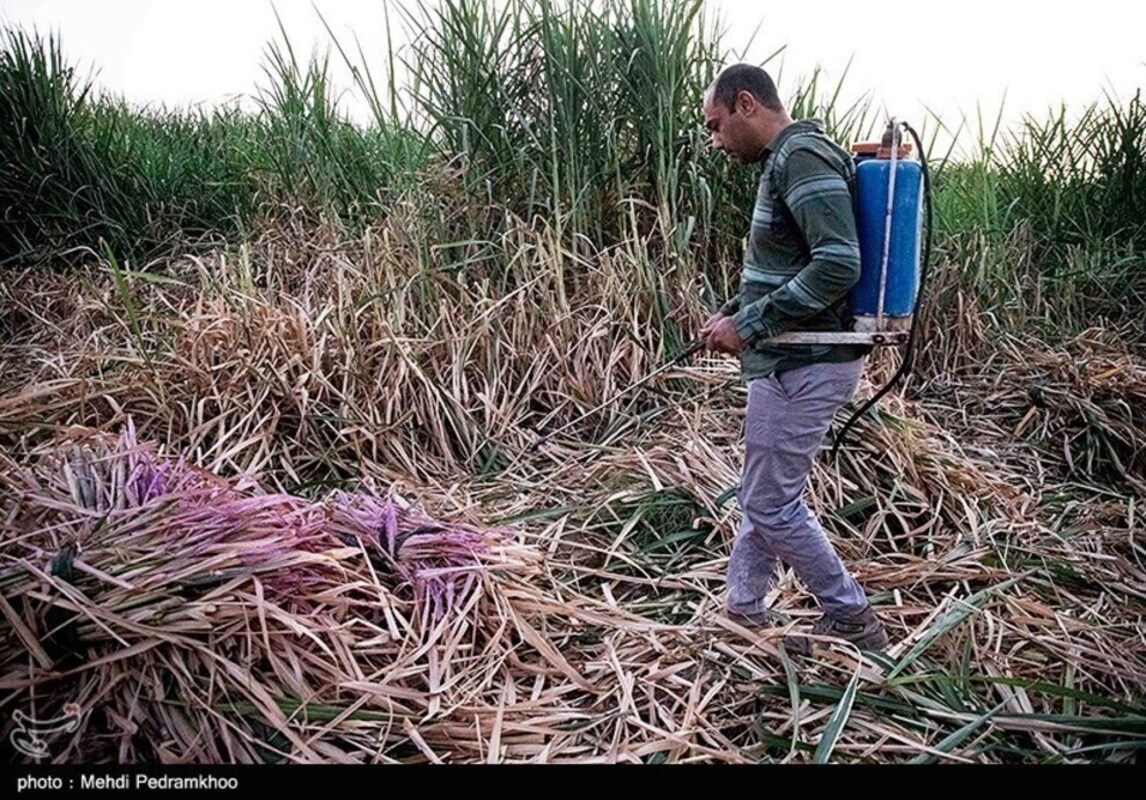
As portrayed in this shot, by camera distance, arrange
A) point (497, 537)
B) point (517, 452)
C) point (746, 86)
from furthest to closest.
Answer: point (517, 452)
point (497, 537)
point (746, 86)

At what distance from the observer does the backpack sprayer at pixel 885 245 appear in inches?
74.5

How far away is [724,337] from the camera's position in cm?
204

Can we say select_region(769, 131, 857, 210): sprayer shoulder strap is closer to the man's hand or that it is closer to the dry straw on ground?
the man's hand

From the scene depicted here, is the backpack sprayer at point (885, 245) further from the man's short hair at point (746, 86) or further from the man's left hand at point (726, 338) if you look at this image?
the man's short hair at point (746, 86)

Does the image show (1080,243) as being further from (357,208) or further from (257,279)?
(257,279)

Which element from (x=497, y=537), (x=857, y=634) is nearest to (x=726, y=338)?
(x=857, y=634)

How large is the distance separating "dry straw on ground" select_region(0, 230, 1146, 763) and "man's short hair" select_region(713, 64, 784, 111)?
49.4 inches

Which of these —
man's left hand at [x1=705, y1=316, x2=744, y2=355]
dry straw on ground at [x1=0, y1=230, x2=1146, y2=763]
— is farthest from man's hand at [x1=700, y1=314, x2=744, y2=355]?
dry straw on ground at [x1=0, y1=230, x2=1146, y2=763]

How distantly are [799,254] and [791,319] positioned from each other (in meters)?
0.17

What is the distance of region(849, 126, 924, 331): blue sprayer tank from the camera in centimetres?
189

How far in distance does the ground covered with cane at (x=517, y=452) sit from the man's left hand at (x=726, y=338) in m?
0.72
